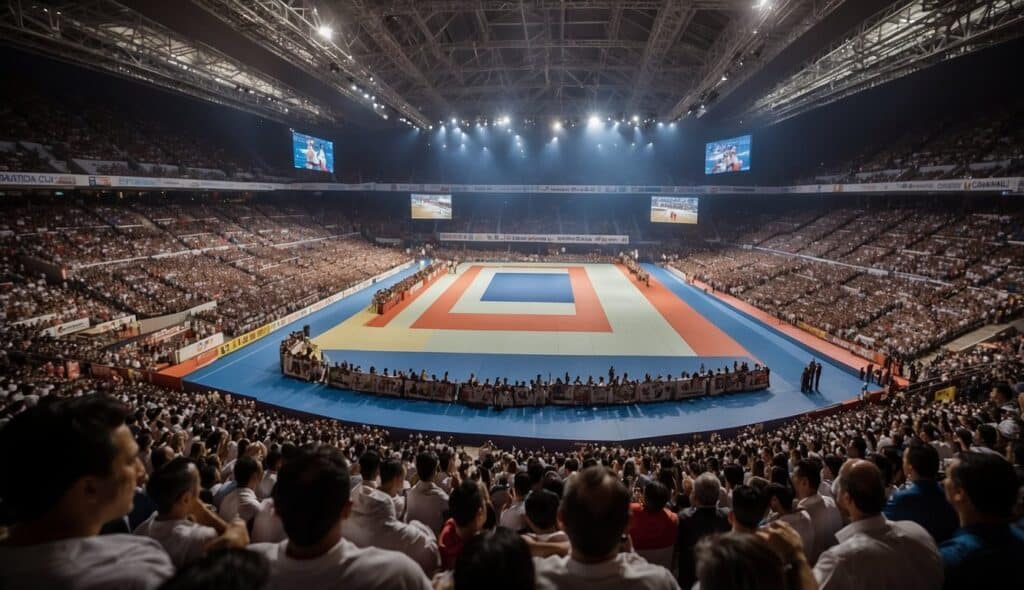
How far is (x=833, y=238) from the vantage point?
112ft

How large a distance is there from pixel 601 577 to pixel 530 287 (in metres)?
32.4

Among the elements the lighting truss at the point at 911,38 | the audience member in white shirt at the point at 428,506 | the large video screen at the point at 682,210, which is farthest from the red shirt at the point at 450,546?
the large video screen at the point at 682,210

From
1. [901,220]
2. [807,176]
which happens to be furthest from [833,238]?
[807,176]

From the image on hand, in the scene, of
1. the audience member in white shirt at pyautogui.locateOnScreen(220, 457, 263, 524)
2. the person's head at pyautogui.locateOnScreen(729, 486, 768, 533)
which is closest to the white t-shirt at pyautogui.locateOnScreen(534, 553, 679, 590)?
the person's head at pyautogui.locateOnScreen(729, 486, 768, 533)

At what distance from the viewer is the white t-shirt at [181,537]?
265 centimetres

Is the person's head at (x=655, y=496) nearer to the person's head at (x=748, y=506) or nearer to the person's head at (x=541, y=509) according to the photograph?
the person's head at (x=748, y=506)

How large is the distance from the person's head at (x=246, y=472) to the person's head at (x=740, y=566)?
4076 mm

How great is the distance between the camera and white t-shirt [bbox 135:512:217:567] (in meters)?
2.65

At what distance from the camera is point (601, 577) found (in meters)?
1.91

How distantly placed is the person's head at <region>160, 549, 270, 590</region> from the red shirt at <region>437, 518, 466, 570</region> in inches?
84.4

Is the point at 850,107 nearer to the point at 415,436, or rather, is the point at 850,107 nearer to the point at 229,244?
the point at 415,436

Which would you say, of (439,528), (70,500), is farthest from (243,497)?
(70,500)

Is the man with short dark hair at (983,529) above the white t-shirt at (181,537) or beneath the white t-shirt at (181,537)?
above

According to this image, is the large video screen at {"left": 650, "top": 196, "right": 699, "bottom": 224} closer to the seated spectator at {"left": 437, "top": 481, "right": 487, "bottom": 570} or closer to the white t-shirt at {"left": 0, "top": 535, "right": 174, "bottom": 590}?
the seated spectator at {"left": 437, "top": 481, "right": 487, "bottom": 570}
